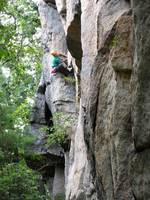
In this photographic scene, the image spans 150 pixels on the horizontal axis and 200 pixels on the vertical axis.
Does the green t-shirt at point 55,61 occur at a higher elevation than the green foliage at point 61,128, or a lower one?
higher

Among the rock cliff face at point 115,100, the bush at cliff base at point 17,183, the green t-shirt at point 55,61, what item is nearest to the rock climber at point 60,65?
the green t-shirt at point 55,61

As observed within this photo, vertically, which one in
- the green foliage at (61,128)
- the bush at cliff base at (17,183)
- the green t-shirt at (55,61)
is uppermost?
the green t-shirt at (55,61)

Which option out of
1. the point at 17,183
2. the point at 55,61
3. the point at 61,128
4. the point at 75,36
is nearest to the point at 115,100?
the point at 75,36

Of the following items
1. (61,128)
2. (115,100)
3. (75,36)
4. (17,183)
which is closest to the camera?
(115,100)

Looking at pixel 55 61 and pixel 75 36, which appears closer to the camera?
pixel 75 36

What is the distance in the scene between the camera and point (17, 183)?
15797 millimetres

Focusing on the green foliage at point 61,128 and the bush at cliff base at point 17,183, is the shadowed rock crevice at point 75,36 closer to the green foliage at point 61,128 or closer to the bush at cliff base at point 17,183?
the green foliage at point 61,128

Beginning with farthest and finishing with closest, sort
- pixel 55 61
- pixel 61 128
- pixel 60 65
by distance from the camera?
pixel 55 61, pixel 60 65, pixel 61 128

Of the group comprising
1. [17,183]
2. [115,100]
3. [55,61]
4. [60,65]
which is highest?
[55,61]

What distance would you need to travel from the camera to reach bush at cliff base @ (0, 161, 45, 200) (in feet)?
49.6

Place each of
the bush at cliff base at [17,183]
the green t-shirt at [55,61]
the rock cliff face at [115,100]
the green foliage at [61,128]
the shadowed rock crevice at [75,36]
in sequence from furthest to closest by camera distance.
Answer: the green t-shirt at [55,61] < the bush at cliff base at [17,183] < the green foliage at [61,128] < the shadowed rock crevice at [75,36] < the rock cliff face at [115,100]

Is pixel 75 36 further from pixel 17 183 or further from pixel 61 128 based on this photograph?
pixel 17 183

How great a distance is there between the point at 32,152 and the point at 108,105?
11.7 metres

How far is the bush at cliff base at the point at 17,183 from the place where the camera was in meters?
15.1
